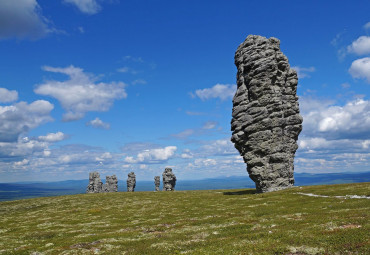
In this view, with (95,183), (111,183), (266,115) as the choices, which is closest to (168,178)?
(111,183)

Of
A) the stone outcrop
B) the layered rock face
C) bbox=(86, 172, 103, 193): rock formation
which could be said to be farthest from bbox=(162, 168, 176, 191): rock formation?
the layered rock face

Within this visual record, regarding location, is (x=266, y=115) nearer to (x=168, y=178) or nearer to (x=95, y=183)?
(x=168, y=178)

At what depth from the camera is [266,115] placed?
67.8m

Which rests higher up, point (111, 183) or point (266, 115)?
point (266, 115)

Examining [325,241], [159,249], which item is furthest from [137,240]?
[325,241]

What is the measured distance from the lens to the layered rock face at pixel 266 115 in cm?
6588

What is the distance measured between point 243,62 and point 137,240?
61.9 m

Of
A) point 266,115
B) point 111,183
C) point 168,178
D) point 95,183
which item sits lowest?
point 111,183

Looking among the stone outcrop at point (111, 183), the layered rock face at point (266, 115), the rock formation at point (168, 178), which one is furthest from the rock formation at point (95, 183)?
the layered rock face at point (266, 115)

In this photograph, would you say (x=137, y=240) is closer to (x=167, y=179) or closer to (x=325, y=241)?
(x=325, y=241)

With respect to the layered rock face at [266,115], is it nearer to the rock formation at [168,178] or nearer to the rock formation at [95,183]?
the rock formation at [168,178]

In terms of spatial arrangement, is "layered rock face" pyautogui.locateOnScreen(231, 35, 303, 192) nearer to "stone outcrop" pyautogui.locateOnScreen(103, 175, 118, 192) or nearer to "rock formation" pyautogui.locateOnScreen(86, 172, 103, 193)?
"stone outcrop" pyautogui.locateOnScreen(103, 175, 118, 192)

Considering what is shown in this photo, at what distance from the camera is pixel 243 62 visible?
7519 cm

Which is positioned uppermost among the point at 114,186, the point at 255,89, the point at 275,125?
the point at 255,89
